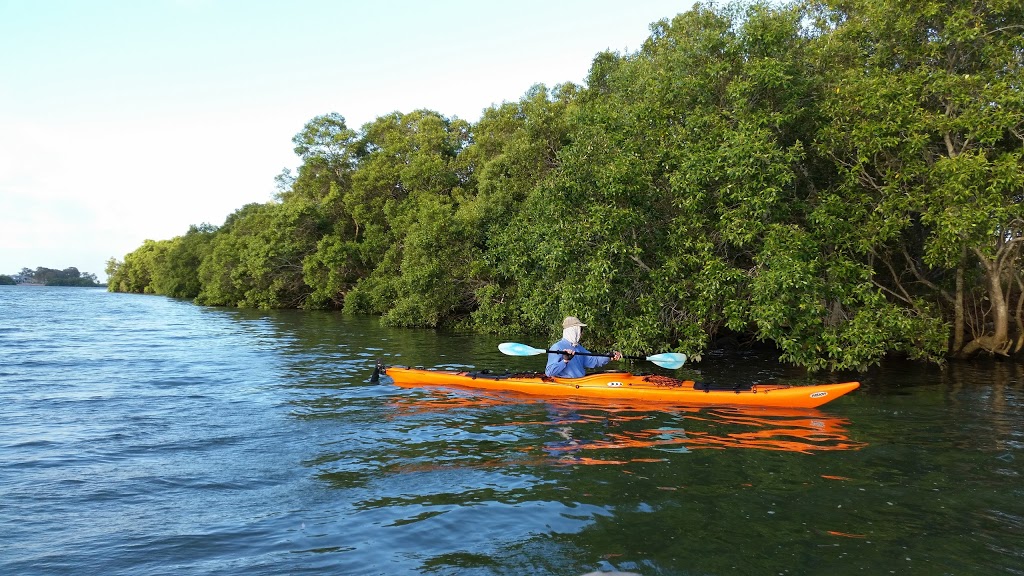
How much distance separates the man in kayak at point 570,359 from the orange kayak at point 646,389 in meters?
0.21

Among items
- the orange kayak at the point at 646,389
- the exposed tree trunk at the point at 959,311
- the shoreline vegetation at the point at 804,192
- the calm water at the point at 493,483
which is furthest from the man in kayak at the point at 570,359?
the exposed tree trunk at the point at 959,311

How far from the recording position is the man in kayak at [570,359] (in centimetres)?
1037

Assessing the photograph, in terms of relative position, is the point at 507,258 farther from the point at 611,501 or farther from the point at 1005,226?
the point at 611,501

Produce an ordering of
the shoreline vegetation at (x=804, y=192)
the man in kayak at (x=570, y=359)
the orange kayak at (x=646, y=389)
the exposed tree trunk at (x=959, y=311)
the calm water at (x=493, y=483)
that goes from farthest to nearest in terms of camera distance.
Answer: the exposed tree trunk at (x=959, y=311), the shoreline vegetation at (x=804, y=192), the man in kayak at (x=570, y=359), the orange kayak at (x=646, y=389), the calm water at (x=493, y=483)

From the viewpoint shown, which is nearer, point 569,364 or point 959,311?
point 569,364

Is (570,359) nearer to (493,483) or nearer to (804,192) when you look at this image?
(493,483)

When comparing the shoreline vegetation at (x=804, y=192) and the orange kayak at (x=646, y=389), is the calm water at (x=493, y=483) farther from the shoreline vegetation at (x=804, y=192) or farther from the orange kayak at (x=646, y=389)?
the shoreline vegetation at (x=804, y=192)

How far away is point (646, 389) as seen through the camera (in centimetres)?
967

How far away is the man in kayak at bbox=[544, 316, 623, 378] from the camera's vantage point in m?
10.4

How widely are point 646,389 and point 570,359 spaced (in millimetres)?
1397

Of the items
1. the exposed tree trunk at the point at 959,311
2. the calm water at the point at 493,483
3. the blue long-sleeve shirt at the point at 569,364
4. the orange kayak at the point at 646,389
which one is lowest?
the calm water at the point at 493,483

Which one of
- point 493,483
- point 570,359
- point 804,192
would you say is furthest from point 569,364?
point 804,192

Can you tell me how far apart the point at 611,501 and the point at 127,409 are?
802cm

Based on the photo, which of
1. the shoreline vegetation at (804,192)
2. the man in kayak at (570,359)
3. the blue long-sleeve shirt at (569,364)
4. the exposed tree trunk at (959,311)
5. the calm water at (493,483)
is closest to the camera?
the calm water at (493,483)
